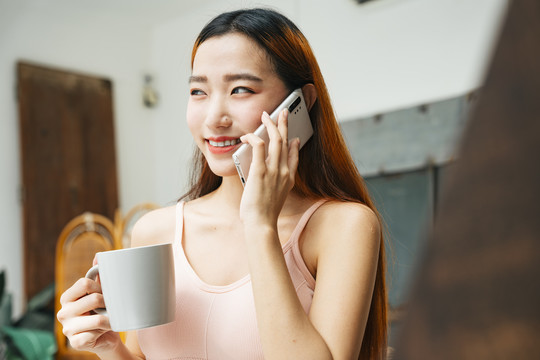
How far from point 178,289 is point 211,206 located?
21 centimetres

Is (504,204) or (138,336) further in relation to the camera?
→ (138,336)

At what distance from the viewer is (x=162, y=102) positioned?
5184 mm

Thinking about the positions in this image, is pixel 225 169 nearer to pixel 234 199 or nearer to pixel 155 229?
pixel 234 199

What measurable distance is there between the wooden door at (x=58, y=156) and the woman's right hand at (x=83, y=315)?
11.7 ft

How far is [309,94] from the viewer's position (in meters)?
1.09

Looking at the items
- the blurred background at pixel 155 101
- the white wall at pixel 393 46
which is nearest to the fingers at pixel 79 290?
the blurred background at pixel 155 101

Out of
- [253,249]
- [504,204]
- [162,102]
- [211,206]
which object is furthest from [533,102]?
[162,102]

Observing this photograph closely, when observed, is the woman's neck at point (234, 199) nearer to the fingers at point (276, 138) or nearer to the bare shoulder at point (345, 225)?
the bare shoulder at point (345, 225)

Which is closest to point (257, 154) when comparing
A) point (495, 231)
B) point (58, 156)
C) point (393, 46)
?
point (495, 231)

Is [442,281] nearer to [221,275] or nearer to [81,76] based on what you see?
[221,275]

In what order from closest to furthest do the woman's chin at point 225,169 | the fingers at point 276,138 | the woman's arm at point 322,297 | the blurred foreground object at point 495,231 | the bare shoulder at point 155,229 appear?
1. the blurred foreground object at point 495,231
2. the woman's arm at point 322,297
3. the fingers at point 276,138
4. the woman's chin at point 225,169
5. the bare shoulder at point 155,229

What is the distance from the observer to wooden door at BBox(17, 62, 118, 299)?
414cm

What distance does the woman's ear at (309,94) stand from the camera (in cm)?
108

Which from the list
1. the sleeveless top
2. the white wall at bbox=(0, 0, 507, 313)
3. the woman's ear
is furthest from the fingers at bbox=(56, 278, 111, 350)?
the white wall at bbox=(0, 0, 507, 313)
